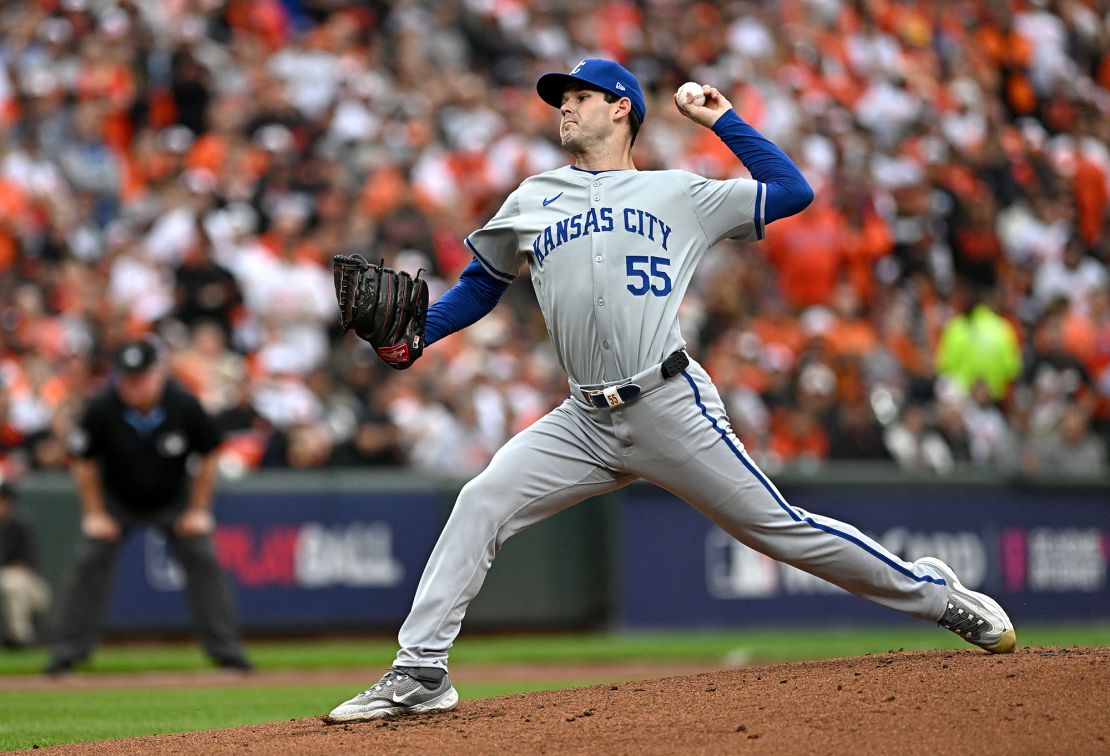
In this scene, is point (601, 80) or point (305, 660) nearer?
point (601, 80)

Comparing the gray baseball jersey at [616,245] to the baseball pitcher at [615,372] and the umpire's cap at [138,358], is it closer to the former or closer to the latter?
the baseball pitcher at [615,372]

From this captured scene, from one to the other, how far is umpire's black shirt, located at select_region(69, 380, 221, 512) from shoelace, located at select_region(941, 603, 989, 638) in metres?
5.81

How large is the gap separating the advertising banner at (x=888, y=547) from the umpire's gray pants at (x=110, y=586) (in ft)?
13.9

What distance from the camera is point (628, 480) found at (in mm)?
6273

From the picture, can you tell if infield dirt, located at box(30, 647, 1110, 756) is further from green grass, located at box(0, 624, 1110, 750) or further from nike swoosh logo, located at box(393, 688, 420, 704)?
green grass, located at box(0, 624, 1110, 750)

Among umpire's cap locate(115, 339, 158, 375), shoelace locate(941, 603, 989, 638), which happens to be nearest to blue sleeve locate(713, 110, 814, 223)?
shoelace locate(941, 603, 989, 638)

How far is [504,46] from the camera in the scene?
61.3 ft

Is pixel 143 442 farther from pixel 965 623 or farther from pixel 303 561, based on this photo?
pixel 965 623

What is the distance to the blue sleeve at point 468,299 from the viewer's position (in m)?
6.35

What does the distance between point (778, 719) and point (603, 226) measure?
1869 mm

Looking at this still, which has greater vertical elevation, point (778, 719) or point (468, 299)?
point (468, 299)

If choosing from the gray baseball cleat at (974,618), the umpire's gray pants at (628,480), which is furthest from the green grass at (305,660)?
the gray baseball cleat at (974,618)

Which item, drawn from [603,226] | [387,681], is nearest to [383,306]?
[603,226]

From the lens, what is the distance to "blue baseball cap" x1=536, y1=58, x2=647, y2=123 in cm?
619
